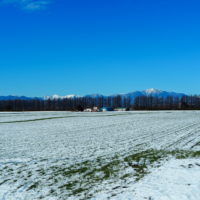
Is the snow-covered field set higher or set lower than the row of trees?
lower

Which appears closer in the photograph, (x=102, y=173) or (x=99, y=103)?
(x=102, y=173)

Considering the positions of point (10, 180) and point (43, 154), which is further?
point (43, 154)

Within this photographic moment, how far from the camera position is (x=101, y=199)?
24.5ft

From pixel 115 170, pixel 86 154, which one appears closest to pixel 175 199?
pixel 115 170

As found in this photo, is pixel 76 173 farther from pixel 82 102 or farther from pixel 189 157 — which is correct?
pixel 82 102

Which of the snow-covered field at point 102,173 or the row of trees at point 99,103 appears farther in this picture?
the row of trees at point 99,103

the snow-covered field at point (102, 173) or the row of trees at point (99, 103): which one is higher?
the row of trees at point (99, 103)

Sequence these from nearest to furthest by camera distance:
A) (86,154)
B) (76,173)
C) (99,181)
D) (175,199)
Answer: (175,199)
(99,181)
(76,173)
(86,154)

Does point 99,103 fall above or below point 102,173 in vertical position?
above

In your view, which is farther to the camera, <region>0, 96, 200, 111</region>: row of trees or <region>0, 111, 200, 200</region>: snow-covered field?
<region>0, 96, 200, 111</region>: row of trees

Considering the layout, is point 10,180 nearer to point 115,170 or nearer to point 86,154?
point 115,170

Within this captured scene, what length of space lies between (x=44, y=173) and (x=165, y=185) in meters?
4.63

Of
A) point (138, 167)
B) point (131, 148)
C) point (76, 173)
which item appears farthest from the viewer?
point (131, 148)

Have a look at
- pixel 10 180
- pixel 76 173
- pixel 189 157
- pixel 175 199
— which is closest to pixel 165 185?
pixel 175 199
